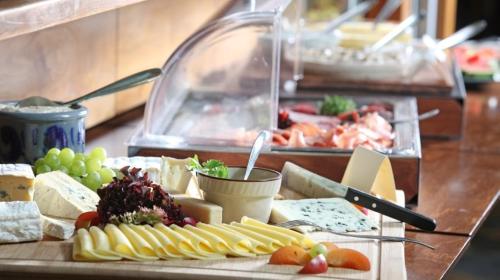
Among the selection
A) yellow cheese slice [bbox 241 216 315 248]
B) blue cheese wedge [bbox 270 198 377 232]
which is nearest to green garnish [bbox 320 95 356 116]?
blue cheese wedge [bbox 270 198 377 232]

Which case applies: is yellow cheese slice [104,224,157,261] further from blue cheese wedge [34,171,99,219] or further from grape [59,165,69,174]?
grape [59,165,69,174]

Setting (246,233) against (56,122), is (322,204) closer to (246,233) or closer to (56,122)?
(246,233)

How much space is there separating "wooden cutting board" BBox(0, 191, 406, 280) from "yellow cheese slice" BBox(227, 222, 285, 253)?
2 centimetres

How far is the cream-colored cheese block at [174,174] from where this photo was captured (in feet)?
6.13

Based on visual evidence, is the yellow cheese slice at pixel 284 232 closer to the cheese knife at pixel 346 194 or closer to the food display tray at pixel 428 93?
the cheese knife at pixel 346 194

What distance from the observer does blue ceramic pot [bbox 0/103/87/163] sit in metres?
1.90

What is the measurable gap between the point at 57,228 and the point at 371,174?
0.63 m

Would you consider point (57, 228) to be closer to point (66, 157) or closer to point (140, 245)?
point (140, 245)

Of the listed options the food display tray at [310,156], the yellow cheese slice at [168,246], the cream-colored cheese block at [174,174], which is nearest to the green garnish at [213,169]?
the cream-colored cheese block at [174,174]

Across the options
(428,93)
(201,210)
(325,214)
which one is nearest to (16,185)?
(201,210)

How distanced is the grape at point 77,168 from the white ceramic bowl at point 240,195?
9.7 inches

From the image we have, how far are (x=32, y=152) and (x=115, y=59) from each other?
Answer: 105cm

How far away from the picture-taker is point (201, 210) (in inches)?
66.3

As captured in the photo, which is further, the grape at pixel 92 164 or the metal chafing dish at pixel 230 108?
the metal chafing dish at pixel 230 108
